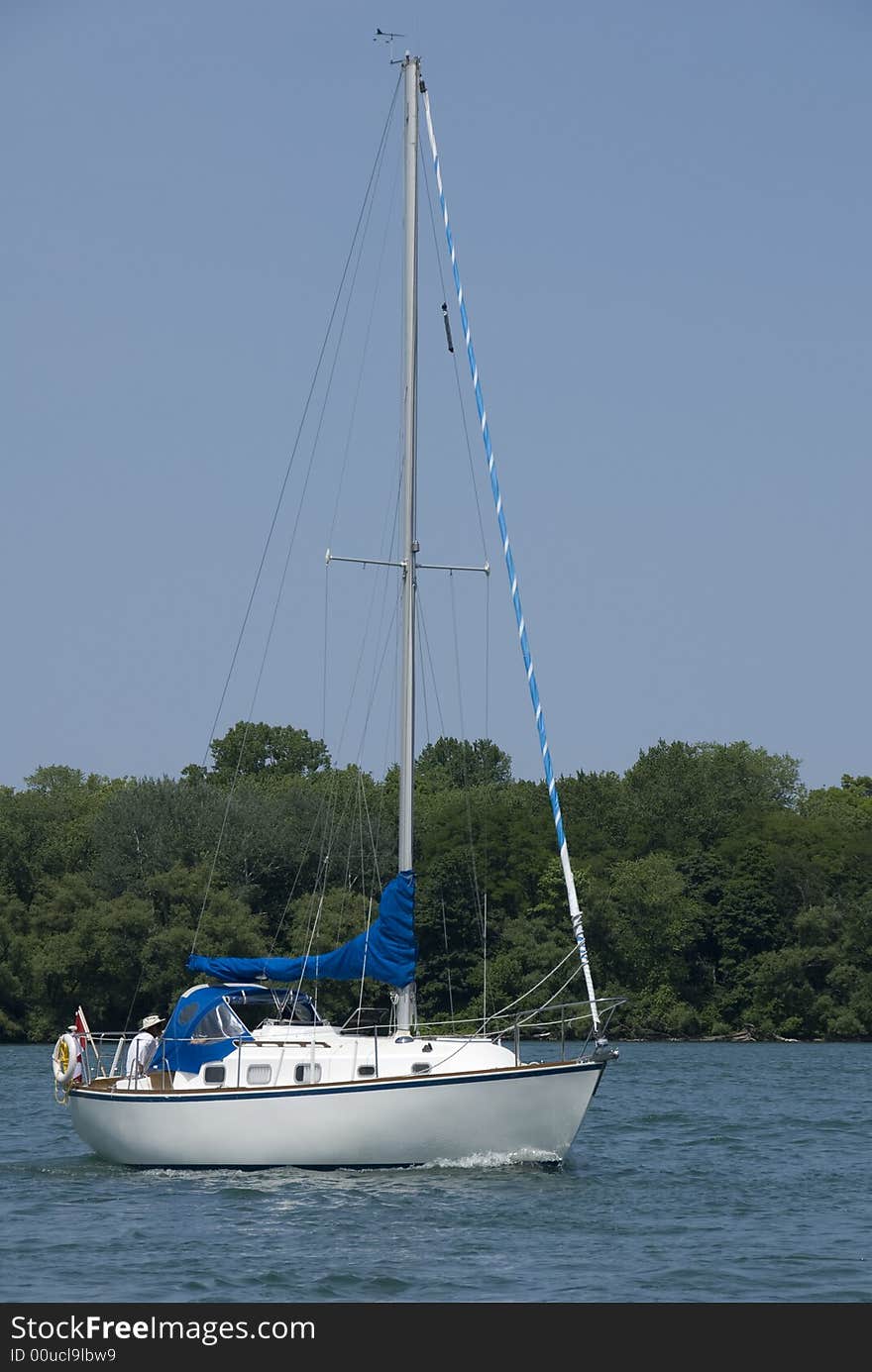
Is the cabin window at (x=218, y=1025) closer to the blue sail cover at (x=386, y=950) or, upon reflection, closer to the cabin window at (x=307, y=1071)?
the blue sail cover at (x=386, y=950)

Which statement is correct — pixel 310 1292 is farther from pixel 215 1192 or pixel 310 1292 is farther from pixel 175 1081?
pixel 175 1081

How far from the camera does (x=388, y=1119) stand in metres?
30.9

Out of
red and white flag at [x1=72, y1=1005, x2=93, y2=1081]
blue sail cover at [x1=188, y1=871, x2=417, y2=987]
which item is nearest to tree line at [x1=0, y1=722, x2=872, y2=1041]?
red and white flag at [x1=72, y1=1005, x2=93, y2=1081]

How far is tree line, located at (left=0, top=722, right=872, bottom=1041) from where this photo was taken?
8581 centimetres

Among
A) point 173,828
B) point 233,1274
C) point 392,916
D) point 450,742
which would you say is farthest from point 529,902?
point 233,1274

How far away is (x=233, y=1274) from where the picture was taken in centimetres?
2372

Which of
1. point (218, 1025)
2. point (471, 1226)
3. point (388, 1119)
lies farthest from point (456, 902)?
point (471, 1226)

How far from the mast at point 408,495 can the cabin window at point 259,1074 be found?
2.59m

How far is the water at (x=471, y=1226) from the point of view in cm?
2305

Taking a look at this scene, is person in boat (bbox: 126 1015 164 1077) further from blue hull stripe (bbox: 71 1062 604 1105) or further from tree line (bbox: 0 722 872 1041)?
tree line (bbox: 0 722 872 1041)

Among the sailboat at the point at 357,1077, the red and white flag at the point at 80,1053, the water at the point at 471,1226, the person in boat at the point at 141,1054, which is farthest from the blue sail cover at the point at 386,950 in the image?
the water at the point at 471,1226

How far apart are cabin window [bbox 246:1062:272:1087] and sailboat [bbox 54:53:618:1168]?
0.02m
